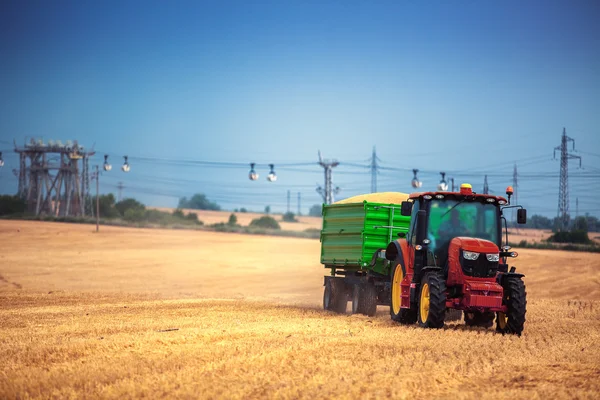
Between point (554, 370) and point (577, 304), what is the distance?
14855 millimetres

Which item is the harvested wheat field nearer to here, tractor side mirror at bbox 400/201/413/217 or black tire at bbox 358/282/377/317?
black tire at bbox 358/282/377/317

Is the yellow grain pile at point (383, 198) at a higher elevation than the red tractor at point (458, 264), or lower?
higher

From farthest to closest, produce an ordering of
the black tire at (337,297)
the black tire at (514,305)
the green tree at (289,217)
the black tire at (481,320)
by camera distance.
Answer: the green tree at (289,217) < the black tire at (337,297) < the black tire at (481,320) < the black tire at (514,305)

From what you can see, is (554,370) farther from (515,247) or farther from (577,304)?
(515,247)

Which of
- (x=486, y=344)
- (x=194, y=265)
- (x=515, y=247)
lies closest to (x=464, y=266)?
(x=486, y=344)

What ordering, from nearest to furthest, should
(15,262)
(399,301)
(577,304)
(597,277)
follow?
(399,301)
(577,304)
(597,277)
(15,262)

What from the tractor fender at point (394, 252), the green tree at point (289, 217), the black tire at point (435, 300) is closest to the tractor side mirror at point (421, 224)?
the black tire at point (435, 300)

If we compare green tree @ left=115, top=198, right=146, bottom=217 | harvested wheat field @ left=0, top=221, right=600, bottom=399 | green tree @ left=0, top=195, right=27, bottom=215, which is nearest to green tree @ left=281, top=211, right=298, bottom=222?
green tree @ left=115, top=198, right=146, bottom=217

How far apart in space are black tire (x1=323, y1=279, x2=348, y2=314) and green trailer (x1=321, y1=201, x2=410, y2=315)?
0.04 meters

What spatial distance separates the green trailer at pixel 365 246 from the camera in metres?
20.0

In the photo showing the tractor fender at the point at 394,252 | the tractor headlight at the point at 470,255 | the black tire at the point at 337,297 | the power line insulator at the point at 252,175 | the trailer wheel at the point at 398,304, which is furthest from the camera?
the power line insulator at the point at 252,175

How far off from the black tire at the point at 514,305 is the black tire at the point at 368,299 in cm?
475

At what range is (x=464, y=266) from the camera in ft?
51.5

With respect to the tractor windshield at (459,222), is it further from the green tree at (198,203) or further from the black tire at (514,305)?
the green tree at (198,203)
